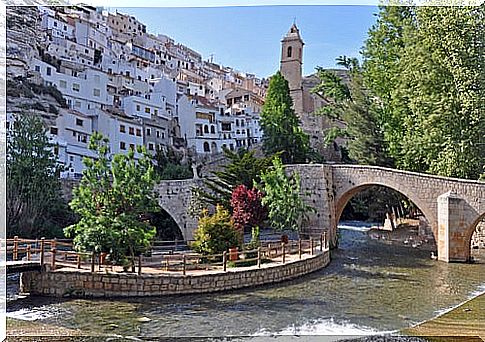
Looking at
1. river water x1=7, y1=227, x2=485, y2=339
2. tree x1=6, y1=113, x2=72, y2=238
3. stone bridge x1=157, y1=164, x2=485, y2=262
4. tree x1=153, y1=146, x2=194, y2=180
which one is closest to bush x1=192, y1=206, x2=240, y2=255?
river water x1=7, y1=227, x2=485, y2=339

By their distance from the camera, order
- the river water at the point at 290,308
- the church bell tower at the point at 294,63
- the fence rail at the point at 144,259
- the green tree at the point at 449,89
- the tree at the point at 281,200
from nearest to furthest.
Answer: the river water at the point at 290,308
the fence rail at the point at 144,259
the tree at the point at 281,200
the green tree at the point at 449,89
the church bell tower at the point at 294,63

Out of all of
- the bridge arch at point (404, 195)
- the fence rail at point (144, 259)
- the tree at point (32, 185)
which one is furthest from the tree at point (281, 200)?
the tree at point (32, 185)

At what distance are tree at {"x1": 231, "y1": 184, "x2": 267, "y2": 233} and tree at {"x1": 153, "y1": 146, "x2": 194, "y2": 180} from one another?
337cm

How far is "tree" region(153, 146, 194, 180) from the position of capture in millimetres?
12516

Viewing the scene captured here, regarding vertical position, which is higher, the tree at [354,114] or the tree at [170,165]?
the tree at [354,114]

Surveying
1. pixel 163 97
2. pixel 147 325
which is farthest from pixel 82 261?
pixel 163 97

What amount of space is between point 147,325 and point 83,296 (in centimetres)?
139

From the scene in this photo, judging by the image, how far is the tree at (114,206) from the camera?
6008mm

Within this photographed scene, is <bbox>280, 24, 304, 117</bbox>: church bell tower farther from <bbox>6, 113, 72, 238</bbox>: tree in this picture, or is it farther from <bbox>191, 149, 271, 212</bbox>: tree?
<bbox>6, 113, 72, 238</bbox>: tree

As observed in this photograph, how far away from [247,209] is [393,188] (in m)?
2.60

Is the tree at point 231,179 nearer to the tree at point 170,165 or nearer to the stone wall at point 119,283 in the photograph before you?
the tree at point 170,165

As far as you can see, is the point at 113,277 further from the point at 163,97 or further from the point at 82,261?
the point at 163,97

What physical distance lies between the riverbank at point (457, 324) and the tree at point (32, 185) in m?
7.27

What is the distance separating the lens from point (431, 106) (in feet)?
32.6
